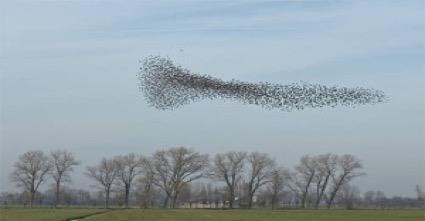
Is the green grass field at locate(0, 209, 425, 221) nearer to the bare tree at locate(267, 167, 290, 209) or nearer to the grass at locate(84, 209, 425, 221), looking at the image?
the grass at locate(84, 209, 425, 221)

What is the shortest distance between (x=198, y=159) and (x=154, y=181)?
1059 centimetres

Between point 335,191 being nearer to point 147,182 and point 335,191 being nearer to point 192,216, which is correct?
point 147,182

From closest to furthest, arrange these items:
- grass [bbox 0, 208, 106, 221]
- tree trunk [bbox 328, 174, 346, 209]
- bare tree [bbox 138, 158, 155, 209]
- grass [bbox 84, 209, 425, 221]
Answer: grass [bbox 0, 208, 106, 221] < grass [bbox 84, 209, 425, 221] < bare tree [bbox 138, 158, 155, 209] < tree trunk [bbox 328, 174, 346, 209]

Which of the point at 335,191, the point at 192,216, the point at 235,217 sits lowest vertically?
the point at 235,217

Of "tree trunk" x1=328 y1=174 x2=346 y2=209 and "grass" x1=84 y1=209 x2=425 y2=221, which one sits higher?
"tree trunk" x1=328 y1=174 x2=346 y2=209

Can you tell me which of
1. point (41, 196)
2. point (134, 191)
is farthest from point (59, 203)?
point (134, 191)

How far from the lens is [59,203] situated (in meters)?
138

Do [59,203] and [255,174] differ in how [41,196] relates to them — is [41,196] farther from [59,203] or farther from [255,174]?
[255,174]

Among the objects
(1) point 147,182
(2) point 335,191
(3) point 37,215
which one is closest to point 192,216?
(3) point 37,215

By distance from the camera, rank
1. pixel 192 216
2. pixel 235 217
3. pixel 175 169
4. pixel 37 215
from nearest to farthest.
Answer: pixel 235 217
pixel 192 216
pixel 37 215
pixel 175 169

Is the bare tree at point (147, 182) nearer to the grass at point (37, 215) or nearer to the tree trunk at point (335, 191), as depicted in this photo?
the tree trunk at point (335, 191)

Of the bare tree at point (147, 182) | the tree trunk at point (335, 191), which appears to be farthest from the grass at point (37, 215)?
the tree trunk at point (335, 191)

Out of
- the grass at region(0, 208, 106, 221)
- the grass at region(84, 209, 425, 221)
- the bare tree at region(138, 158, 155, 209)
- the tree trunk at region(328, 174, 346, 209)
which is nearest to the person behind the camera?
the grass at region(0, 208, 106, 221)

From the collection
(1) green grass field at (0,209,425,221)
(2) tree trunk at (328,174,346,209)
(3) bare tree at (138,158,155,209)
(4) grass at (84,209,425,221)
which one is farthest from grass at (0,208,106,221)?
(2) tree trunk at (328,174,346,209)
